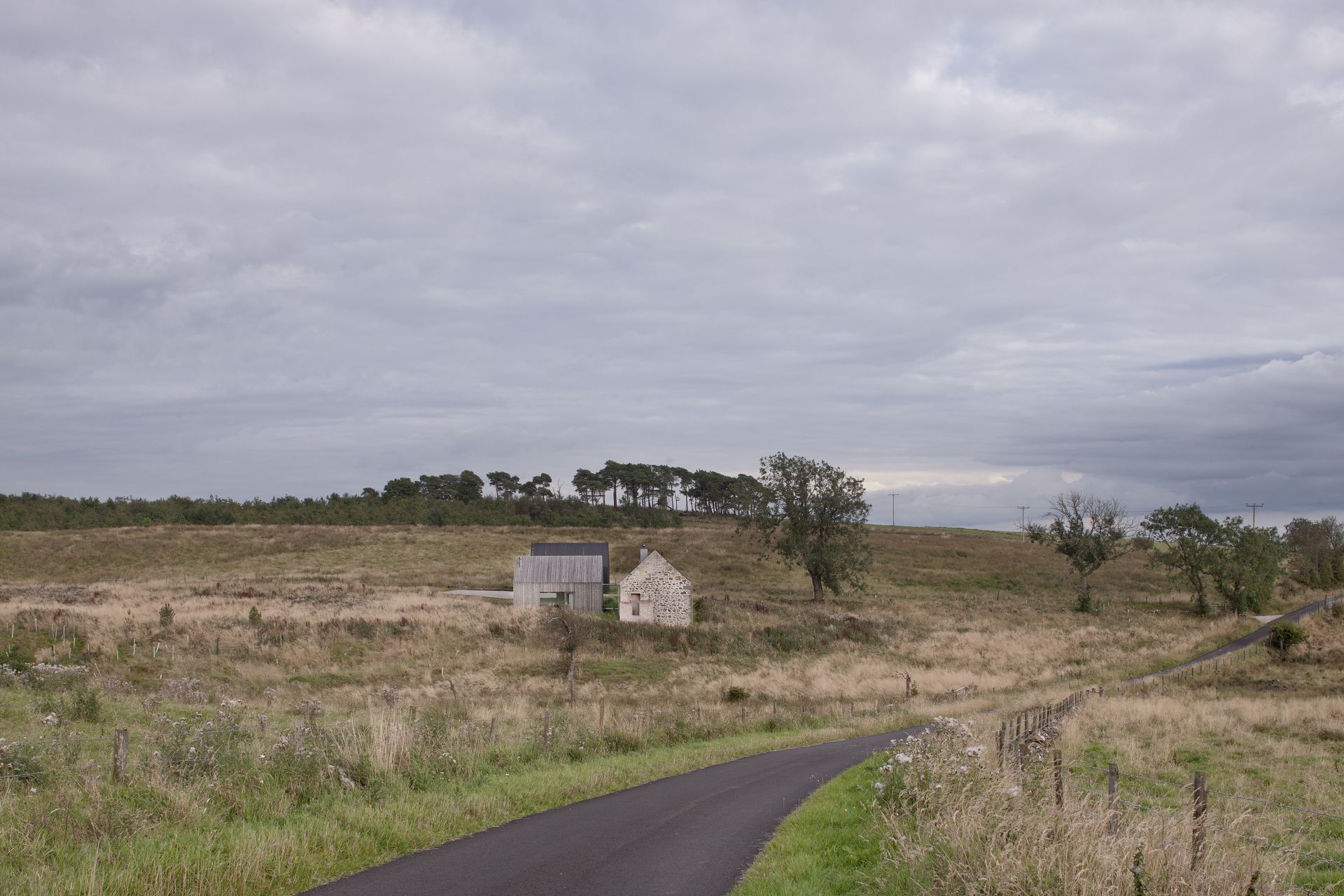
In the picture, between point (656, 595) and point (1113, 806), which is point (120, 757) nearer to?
point (1113, 806)

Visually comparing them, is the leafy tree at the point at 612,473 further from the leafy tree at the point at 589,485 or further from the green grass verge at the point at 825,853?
the green grass verge at the point at 825,853

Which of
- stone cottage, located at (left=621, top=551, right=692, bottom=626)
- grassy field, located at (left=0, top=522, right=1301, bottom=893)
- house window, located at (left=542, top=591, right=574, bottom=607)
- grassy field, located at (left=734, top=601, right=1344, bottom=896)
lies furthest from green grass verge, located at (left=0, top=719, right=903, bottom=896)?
house window, located at (left=542, top=591, right=574, bottom=607)

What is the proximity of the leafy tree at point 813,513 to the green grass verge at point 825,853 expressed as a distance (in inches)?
2143

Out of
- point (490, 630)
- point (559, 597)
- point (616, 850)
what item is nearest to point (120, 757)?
point (616, 850)

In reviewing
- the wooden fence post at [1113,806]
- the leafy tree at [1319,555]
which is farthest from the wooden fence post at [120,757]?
the leafy tree at [1319,555]

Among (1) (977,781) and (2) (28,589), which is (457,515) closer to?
(2) (28,589)

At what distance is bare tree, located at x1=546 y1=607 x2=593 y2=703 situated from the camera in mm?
33094

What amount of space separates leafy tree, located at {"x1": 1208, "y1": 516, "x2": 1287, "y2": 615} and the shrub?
25.6 metres

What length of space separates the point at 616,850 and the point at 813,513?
59382mm

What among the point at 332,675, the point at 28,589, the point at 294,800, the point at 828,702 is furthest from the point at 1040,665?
the point at 28,589

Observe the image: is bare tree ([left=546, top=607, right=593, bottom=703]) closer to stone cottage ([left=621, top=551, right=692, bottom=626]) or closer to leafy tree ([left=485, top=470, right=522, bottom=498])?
stone cottage ([left=621, top=551, right=692, bottom=626])

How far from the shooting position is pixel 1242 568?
6881cm

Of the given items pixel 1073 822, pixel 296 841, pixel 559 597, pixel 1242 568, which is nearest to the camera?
pixel 1073 822

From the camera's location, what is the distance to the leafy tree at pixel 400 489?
146m
